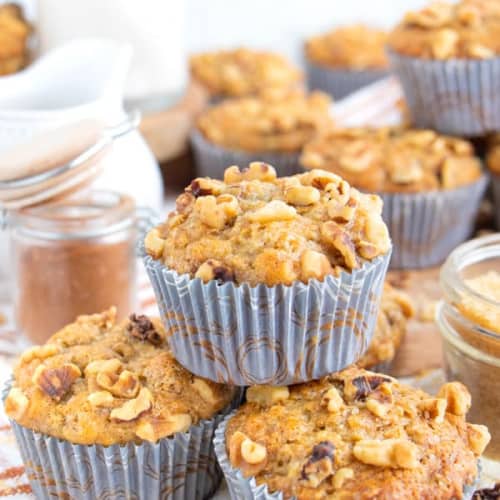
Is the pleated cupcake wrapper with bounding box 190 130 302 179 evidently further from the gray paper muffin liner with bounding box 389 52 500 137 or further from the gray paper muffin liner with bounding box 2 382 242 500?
the gray paper muffin liner with bounding box 2 382 242 500

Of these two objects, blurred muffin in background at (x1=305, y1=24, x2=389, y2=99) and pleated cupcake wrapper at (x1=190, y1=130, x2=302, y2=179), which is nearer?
pleated cupcake wrapper at (x1=190, y1=130, x2=302, y2=179)

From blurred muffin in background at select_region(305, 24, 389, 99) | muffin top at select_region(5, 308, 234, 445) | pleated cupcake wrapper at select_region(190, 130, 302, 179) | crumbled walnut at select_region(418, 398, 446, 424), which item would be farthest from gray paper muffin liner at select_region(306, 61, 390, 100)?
crumbled walnut at select_region(418, 398, 446, 424)

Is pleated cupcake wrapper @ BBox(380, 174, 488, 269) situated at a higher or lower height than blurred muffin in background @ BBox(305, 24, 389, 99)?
higher

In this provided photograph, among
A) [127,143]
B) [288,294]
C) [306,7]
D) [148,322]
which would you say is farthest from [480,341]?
[306,7]

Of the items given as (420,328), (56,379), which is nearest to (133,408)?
(56,379)

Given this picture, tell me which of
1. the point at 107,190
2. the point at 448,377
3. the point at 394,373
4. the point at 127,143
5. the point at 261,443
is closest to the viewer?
the point at 261,443

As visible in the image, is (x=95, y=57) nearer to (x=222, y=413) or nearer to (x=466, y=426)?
(x=222, y=413)

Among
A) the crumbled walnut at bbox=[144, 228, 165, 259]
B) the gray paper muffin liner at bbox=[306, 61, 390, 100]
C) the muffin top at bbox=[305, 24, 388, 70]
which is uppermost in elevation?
the crumbled walnut at bbox=[144, 228, 165, 259]
